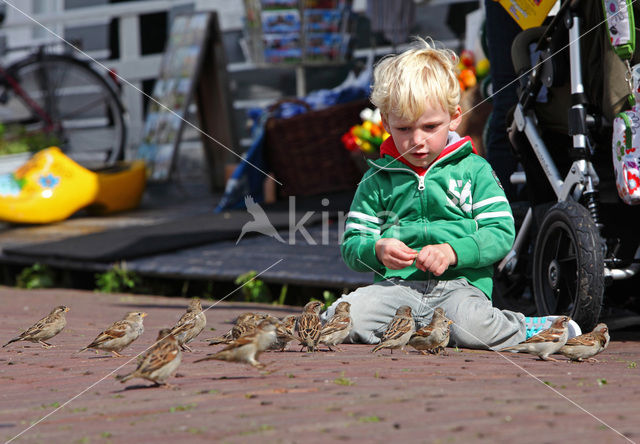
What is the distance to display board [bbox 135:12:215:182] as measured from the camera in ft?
35.8

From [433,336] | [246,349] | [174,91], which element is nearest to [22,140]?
[174,91]

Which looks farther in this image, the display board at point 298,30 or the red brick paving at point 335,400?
the display board at point 298,30

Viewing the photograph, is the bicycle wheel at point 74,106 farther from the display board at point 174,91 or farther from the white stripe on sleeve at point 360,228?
the white stripe on sleeve at point 360,228

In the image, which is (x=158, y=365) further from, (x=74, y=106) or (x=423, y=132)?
(x=74, y=106)

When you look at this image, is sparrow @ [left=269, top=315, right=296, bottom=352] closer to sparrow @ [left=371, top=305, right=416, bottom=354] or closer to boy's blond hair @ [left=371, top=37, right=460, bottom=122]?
sparrow @ [left=371, top=305, right=416, bottom=354]

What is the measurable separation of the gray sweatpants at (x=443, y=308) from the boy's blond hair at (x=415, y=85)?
709 mm

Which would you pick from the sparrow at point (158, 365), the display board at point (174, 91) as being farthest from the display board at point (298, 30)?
the sparrow at point (158, 365)

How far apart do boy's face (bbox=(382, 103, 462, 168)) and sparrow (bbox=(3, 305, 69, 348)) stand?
168cm

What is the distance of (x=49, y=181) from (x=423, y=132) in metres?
6.95

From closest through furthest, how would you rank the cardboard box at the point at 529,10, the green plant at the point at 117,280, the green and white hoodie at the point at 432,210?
the green and white hoodie at the point at 432,210
the cardboard box at the point at 529,10
the green plant at the point at 117,280

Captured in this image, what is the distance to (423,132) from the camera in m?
3.82

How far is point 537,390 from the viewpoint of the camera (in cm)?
288

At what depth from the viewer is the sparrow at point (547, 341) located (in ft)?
11.9

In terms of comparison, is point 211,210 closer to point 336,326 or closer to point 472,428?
point 336,326
